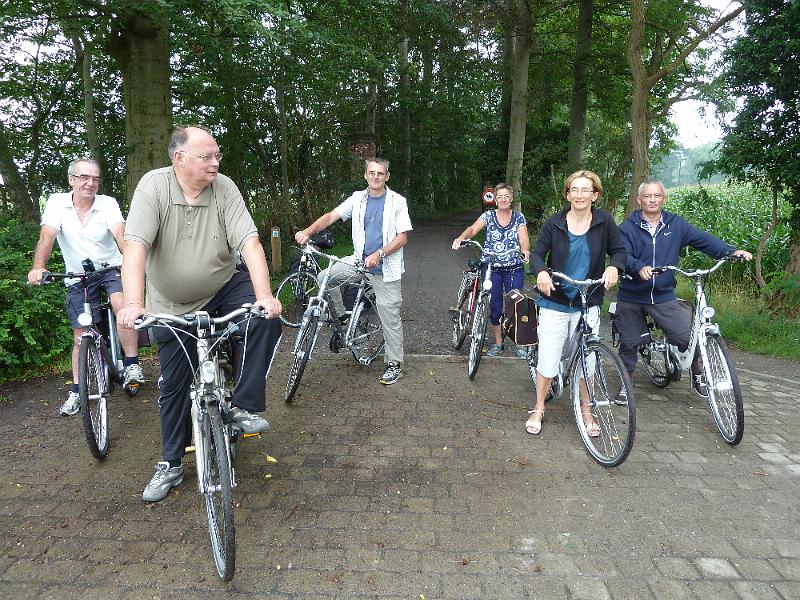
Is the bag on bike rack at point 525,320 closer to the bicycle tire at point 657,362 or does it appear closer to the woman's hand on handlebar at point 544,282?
the woman's hand on handlebar at point 544,282

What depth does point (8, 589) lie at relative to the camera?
8.58ft

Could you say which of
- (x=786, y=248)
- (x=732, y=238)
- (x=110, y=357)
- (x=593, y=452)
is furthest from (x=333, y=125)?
(x=593, y=452)

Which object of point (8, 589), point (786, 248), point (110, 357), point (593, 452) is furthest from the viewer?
point (786, 248)

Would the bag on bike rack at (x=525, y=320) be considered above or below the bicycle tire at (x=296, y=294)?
above

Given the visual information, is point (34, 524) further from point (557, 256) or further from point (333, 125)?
point (333, 125)

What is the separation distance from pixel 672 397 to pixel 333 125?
51.3 feet

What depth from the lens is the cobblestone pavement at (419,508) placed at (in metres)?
2.68

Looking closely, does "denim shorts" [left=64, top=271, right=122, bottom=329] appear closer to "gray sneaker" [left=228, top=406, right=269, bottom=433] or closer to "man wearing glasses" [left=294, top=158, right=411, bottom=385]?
"man wearing glasses" [left=294, top=158, right=411, bottom=385]

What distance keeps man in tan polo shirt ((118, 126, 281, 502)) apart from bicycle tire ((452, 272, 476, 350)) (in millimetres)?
3349

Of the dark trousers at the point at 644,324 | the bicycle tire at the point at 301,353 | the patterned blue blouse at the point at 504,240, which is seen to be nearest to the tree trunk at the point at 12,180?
the bicycle tire at the point at 301,353

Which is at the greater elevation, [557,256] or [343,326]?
[557,256]

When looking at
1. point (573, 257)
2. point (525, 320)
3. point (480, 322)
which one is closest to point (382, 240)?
point (480, 322)

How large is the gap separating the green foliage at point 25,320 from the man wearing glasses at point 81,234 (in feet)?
4.62

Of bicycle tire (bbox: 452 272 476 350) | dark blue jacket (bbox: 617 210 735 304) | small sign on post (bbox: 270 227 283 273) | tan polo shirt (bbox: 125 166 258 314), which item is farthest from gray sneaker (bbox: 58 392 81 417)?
small sign on post (bbox: 270 227 283 273)
